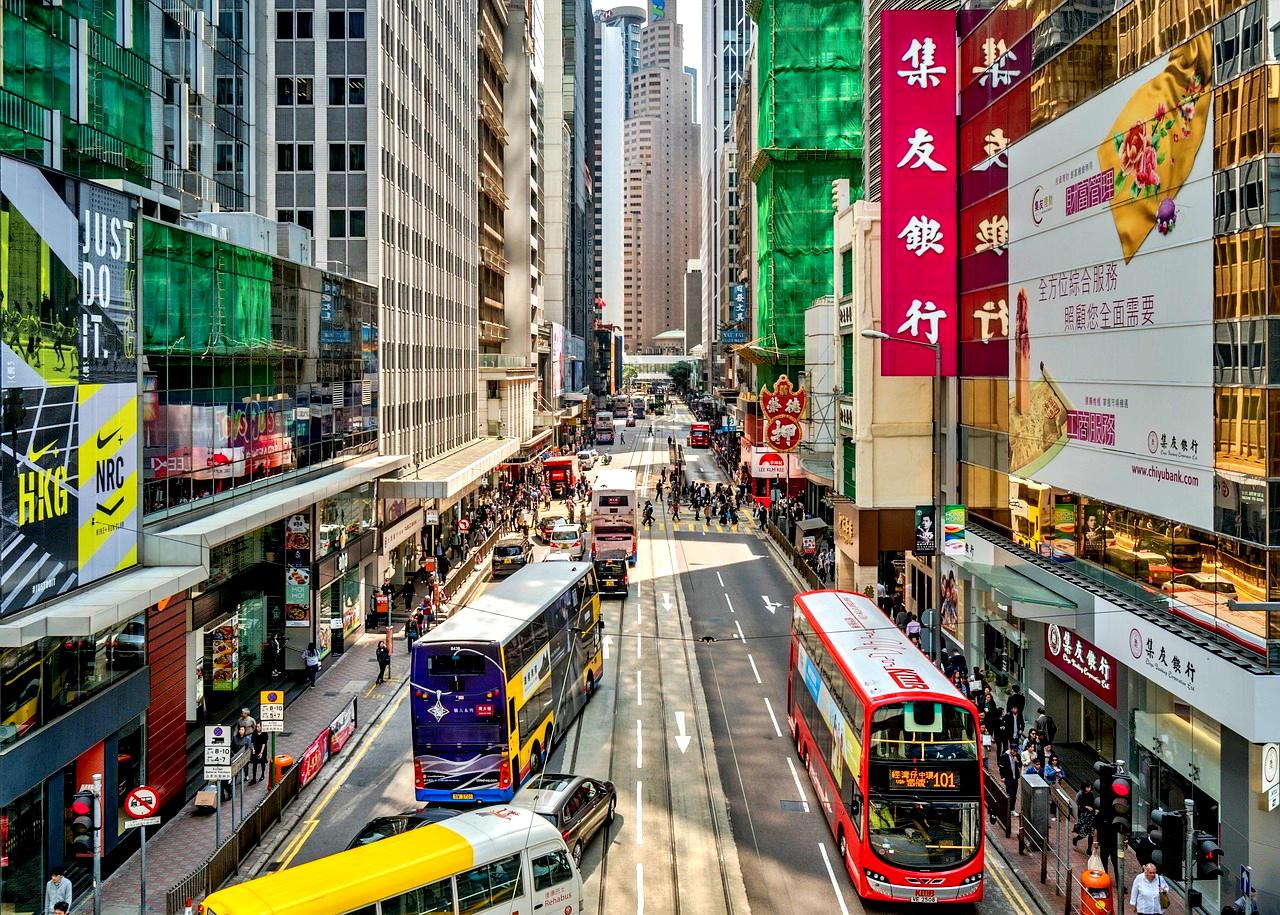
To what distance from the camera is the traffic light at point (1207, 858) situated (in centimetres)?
1656

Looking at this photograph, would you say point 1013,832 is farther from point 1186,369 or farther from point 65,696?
point 65,696

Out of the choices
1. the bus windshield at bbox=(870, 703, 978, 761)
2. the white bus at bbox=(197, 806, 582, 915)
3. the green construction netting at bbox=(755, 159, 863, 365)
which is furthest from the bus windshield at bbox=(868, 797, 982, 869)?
the green construction netting at bbox=(755, 159, 863, 365)

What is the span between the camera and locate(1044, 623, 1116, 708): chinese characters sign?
22781mm

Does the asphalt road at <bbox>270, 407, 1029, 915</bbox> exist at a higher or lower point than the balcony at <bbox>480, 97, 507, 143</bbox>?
lower

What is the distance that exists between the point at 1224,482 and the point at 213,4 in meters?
25.9

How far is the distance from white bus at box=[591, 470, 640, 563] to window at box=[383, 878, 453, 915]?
33.3 metres

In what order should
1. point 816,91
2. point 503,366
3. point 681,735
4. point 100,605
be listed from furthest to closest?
1. point 503,366
2. point 816,91
3. point 681,735
4. point 100,605

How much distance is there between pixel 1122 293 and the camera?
21.6 m

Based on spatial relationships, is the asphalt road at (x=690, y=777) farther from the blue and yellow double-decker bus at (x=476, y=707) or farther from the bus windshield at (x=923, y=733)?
the bus windshield at (x=923, y=733)

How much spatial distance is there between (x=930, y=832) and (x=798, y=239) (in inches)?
2170

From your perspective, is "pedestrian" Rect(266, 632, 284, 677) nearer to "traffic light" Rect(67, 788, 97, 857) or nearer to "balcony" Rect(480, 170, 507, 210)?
"traffic light" Rect(67, 788, 97, 857)

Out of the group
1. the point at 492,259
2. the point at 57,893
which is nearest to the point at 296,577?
the point at 57,893

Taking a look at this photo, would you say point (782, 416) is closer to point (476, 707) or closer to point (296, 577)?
point (296, 577)

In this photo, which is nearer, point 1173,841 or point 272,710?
point 1173,841
